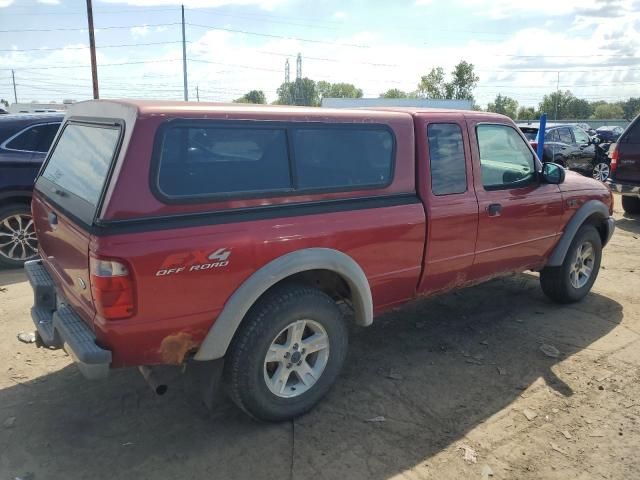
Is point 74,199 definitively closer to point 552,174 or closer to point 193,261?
point 193,261

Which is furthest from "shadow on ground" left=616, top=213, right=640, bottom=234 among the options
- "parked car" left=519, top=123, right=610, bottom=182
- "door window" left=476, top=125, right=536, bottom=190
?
"door window" left=476, top=125, right=536, bottom=190

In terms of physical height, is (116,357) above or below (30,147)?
below

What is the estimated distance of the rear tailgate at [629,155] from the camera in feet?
30.3

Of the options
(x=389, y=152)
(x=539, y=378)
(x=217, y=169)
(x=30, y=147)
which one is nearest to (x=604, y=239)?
(x=539, y=378)

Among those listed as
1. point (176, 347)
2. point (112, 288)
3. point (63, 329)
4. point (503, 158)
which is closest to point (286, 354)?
point (176, 347)

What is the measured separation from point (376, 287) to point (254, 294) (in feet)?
3.31

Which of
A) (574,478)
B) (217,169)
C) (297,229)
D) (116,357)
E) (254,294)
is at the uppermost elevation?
(217,169)

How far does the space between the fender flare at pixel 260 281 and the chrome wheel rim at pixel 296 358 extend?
1.05ft

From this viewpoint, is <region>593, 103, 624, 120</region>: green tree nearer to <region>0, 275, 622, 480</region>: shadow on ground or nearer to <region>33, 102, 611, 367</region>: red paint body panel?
<region>33, 102, 611, 367</region>: red paint body panel

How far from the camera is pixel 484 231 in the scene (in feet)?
13.4

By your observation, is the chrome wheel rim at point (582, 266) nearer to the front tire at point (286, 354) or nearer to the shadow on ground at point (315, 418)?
the shadow on ground at point (315, 418)

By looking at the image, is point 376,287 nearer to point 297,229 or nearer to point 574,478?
point 297,229

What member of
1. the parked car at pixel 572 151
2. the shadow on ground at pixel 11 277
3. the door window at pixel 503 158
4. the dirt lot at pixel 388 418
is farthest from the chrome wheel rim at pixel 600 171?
the shadow on ground at pixel 11 277

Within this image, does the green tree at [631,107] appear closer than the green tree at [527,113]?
No
